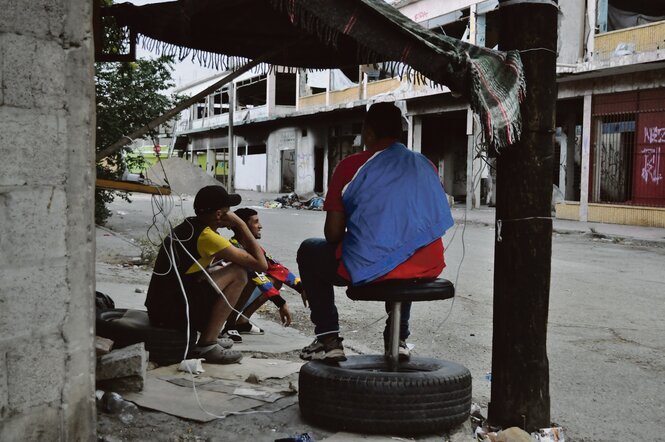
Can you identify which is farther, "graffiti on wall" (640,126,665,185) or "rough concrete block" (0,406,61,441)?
"graffiti on wall" (640,126,665,185)

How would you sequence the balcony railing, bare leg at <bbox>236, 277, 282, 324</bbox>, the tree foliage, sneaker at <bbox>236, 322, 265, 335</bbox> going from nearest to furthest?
bare leg at <bbox>236, 277, 282, 324</bbox>, sneaker at <bbox>236, 322, 265, 335</bbox>, the tree foliage, the balcony railing

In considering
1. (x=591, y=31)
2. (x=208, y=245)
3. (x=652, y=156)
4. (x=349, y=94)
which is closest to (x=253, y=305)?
(x=208, y=245)

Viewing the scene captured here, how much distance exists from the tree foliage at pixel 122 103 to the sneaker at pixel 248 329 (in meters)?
7.35

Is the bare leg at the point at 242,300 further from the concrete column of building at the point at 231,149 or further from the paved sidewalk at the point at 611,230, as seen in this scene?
the concrete column of building at the point at 231,149

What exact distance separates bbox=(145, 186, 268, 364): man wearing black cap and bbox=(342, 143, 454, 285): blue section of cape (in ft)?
4.28

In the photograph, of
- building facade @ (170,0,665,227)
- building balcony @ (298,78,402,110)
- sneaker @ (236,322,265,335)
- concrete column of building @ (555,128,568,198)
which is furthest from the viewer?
building balcony @ (298,78,402,110)

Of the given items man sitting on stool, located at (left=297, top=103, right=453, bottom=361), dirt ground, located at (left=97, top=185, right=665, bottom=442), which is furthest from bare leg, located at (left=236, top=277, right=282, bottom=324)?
man sitting on stool, located at (left=297, top=103, right=453, bottom=361)

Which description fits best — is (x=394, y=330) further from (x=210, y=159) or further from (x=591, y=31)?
(x=210, y=159)

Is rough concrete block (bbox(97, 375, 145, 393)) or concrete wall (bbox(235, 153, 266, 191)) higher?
concrete wall (bbox(235, 153, 266, 191))

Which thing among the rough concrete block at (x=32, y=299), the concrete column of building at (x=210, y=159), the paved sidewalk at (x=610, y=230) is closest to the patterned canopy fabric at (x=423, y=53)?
the rough concrete block at (x=32, y=299)

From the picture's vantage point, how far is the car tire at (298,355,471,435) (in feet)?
10.8

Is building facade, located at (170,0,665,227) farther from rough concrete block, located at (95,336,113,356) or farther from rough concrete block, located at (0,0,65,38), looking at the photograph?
rough concrete block, located at (95,336,113,356)

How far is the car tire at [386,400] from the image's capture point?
329 centimetres

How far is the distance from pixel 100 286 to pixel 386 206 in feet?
17.0
